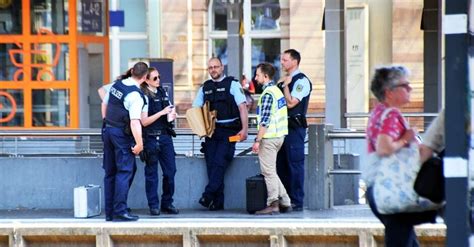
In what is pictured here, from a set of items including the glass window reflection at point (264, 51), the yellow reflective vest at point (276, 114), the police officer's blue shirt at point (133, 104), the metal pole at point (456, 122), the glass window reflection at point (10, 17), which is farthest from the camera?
the glass window reflection at point (264, 51)

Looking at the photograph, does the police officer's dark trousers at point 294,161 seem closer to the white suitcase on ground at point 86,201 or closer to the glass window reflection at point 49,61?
the white suitcase on ground at point 86,201

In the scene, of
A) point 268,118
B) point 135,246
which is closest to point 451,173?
point 135,246

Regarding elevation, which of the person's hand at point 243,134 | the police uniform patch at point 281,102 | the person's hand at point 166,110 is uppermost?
the police uniform patch at point 281,102

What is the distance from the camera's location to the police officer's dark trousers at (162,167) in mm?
13156

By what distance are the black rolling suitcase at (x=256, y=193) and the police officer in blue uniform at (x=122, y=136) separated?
4.55ft

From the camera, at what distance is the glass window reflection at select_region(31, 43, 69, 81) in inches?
806

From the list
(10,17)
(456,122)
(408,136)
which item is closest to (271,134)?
(408,136)

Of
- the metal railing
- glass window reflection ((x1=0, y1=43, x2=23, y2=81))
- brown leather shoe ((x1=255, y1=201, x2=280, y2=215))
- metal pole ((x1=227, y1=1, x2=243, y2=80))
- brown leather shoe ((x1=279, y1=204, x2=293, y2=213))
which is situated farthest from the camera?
metal pole ((x1=227, y1=1, x2=243, y2=80))

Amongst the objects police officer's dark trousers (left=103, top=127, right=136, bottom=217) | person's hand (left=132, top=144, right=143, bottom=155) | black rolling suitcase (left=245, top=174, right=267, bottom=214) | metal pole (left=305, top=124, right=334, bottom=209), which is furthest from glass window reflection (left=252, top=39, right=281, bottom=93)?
person's hand (left=132, top=144, right=143, bottom=155)

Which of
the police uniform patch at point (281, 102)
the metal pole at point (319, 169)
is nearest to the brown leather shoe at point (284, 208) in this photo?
the metal pole at point (319, 169)

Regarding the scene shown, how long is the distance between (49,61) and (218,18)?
11.4 metres

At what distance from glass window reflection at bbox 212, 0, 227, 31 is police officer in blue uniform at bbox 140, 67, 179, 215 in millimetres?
17791

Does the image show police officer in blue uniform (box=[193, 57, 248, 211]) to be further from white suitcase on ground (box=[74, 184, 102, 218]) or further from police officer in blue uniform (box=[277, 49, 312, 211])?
white suitcase on ground (box=[74, 184, 102, 218])

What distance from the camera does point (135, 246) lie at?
1127 cm
